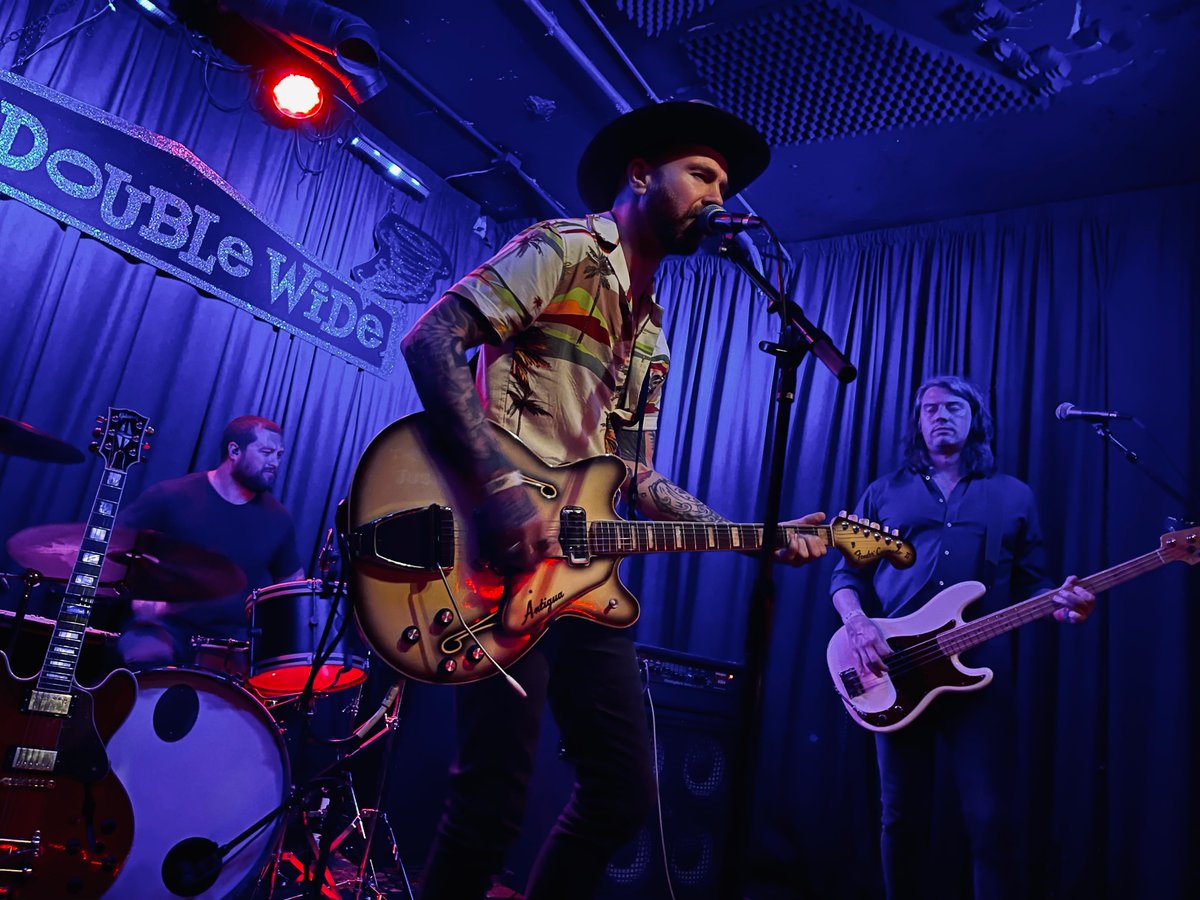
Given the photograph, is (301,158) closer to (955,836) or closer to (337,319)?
(337,319)

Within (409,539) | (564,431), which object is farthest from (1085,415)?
(409,539)

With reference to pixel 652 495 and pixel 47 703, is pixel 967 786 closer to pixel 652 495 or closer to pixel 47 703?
pixel 652 495

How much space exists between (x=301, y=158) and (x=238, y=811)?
417 centimetres

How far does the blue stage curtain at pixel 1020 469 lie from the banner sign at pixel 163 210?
8.79ft

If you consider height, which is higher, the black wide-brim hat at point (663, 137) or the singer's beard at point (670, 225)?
the black wide-brim hat at point (663, 137)

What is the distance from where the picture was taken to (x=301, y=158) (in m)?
5.38

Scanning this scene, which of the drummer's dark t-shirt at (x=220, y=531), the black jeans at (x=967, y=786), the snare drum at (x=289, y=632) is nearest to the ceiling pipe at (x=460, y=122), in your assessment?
the drummer's dark t-shirt at (x=220, y=531)

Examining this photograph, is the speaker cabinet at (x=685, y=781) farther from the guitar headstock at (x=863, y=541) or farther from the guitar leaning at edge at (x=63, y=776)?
the guitar leaning at edge at (x=63, y=776)

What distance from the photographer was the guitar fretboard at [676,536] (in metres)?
2.01

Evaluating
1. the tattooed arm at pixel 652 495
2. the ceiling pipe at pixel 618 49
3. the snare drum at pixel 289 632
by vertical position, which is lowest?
the snare drum at pixel 289 632

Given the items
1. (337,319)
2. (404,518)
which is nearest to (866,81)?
(337,319)

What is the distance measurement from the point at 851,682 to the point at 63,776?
306 cm

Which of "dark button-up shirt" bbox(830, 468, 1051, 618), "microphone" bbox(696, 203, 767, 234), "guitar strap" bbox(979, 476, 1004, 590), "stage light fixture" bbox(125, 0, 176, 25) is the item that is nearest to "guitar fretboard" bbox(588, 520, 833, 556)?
"microphone" bbox(696, 203, 767, 234)

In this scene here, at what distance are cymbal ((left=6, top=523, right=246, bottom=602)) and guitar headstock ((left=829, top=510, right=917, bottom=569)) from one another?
2464 mm
